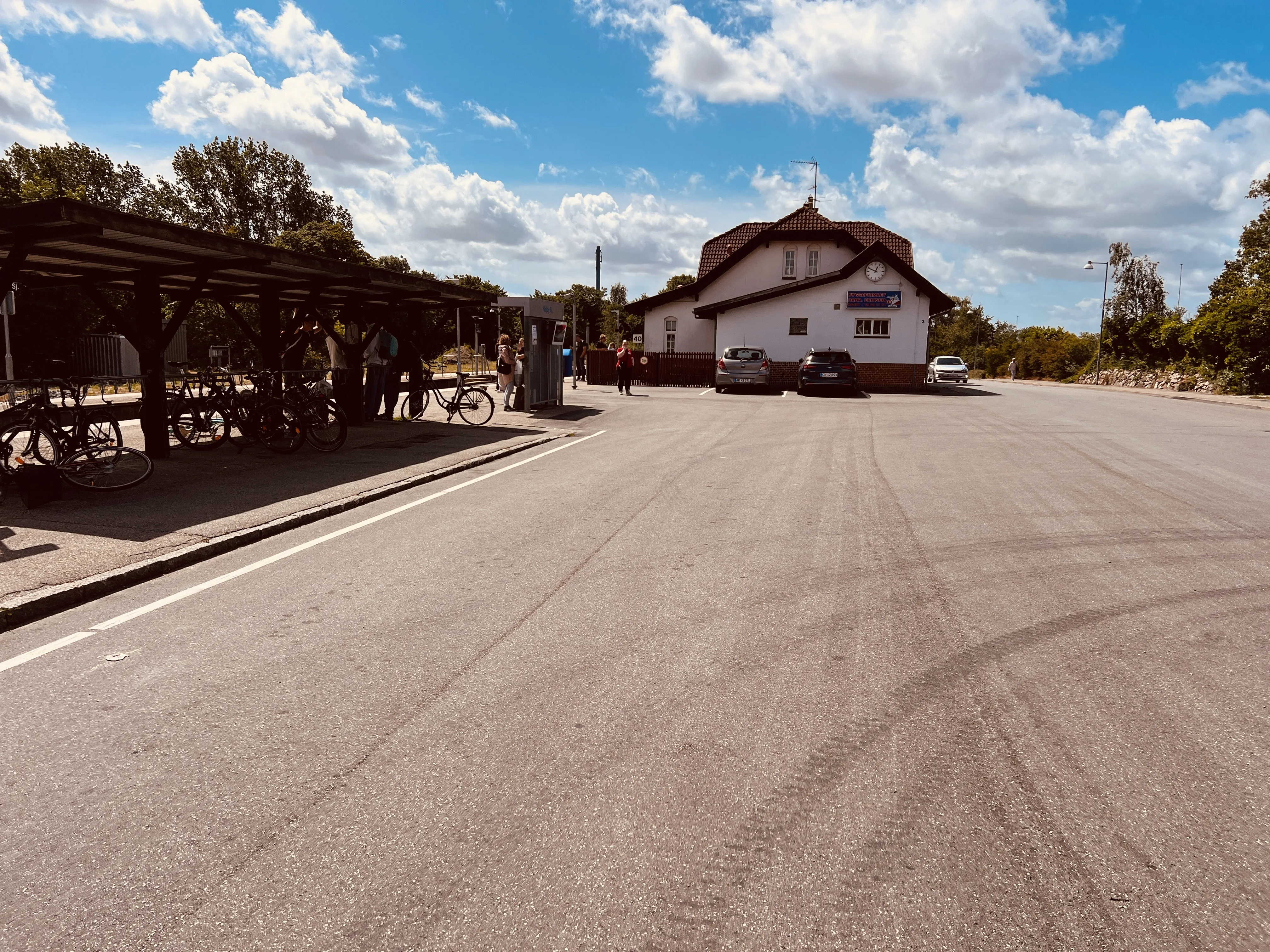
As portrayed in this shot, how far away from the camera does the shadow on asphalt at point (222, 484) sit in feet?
24.6

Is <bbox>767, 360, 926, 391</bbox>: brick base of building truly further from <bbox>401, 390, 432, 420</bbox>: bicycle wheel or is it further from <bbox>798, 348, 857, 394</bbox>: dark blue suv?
<bbox>401, 390, 432, 420</bbox>: bicycle wheel

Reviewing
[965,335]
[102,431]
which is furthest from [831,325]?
[965,335]

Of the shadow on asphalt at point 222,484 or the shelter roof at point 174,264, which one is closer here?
the shadow on asphalt at point 222,484

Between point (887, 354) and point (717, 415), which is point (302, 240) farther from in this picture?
point (717, 415)

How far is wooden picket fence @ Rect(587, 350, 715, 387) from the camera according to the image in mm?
37594

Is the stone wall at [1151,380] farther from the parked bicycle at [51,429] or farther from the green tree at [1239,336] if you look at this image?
the parked bicycle at [51,429]

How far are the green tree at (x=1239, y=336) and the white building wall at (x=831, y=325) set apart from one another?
1199cm

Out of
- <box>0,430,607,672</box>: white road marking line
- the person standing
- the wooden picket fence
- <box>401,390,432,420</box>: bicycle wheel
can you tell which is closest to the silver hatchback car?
the wooden picket fence

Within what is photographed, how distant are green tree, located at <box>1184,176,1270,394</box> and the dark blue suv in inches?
644

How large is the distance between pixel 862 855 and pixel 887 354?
120 ft

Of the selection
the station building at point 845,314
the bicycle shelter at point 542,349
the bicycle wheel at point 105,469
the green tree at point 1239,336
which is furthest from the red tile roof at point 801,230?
the bicycle wheel at point 105,469

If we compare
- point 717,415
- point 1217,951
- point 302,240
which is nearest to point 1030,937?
point 1217,951

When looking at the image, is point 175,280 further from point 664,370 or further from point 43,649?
point 664,370

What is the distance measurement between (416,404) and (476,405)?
5.08 feet
